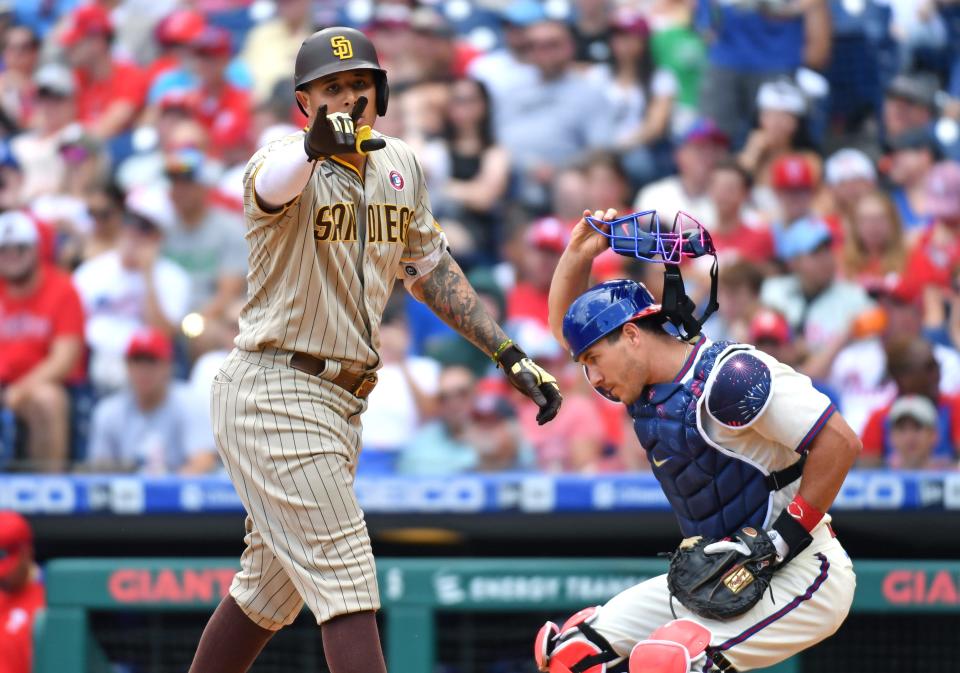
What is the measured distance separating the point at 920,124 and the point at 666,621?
4916mm

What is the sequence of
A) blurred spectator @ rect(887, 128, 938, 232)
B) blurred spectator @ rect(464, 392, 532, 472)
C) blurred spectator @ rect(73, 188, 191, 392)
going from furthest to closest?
blurred spectator @ rect(887, 128, 938, 232), blurred spectator @ rect(73, 188, 191, 392), blurred spectator @ rect(464, 392, 532, 472)

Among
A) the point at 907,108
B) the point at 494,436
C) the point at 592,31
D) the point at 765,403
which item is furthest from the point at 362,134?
the point at 592,31

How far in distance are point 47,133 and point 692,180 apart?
12.0 feet

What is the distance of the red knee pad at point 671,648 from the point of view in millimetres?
3145

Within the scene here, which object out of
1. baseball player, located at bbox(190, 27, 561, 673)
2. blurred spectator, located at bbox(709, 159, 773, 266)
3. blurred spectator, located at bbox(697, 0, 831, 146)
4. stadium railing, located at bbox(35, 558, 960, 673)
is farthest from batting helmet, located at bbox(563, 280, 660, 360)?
blurred spectator, located at bbox(697, 0, 831, 146)

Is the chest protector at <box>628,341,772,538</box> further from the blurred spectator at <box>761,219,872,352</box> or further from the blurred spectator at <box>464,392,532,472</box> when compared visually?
the blurred spectator at <box>761,219,872,352</box>

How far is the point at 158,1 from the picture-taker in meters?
9.26

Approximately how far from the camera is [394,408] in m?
6.18

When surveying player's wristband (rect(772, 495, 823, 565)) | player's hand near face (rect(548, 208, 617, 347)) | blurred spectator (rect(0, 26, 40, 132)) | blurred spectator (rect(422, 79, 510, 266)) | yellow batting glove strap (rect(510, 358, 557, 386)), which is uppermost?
blurred spectator (rect(0, 26, 40, 132))

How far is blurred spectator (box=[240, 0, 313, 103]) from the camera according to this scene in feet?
28.0

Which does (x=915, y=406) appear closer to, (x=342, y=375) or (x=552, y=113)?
(x=552, y=113)

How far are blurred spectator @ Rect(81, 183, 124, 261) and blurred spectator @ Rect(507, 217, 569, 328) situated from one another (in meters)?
2.04

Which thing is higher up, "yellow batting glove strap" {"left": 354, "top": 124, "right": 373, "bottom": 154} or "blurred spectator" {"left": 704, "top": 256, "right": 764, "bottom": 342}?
"yellow batting glove strap" {"left": 354, "top": 124, "right": 373, "bottom": 154}

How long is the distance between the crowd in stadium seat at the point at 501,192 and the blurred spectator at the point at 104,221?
12 mm
